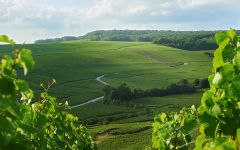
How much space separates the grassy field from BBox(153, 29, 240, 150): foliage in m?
62.1

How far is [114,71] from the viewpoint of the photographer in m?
170

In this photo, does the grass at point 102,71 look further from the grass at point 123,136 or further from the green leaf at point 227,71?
the green leaf at point 227,71

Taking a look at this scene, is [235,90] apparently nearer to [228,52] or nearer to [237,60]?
[237,60]

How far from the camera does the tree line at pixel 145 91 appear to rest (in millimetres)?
122188

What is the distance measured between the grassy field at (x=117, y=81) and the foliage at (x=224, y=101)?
62.1m

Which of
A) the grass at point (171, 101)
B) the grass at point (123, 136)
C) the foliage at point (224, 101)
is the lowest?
the grass at point (171, 101)

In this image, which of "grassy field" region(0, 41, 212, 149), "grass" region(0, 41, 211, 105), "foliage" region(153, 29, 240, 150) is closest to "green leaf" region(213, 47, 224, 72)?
"foliage" region(153, 29, 240, 150)

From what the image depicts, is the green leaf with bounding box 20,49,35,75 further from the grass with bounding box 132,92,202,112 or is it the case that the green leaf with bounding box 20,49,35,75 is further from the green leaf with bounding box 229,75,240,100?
the grass with bounding box 132,92,202,112

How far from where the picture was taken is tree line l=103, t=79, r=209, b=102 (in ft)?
401

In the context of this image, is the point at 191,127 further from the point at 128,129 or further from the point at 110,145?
the point at 128,129

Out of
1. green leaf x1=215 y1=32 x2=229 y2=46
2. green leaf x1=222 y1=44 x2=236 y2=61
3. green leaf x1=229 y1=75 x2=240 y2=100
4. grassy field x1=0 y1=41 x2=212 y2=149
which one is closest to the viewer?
green leaf x1=229 y1=75 x2=240 y2=100

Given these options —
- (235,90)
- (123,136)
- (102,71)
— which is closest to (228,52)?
(235,90)

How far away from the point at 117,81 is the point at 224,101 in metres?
144

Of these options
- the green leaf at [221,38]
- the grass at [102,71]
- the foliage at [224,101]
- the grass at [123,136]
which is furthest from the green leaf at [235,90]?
the grass at [102,71]
